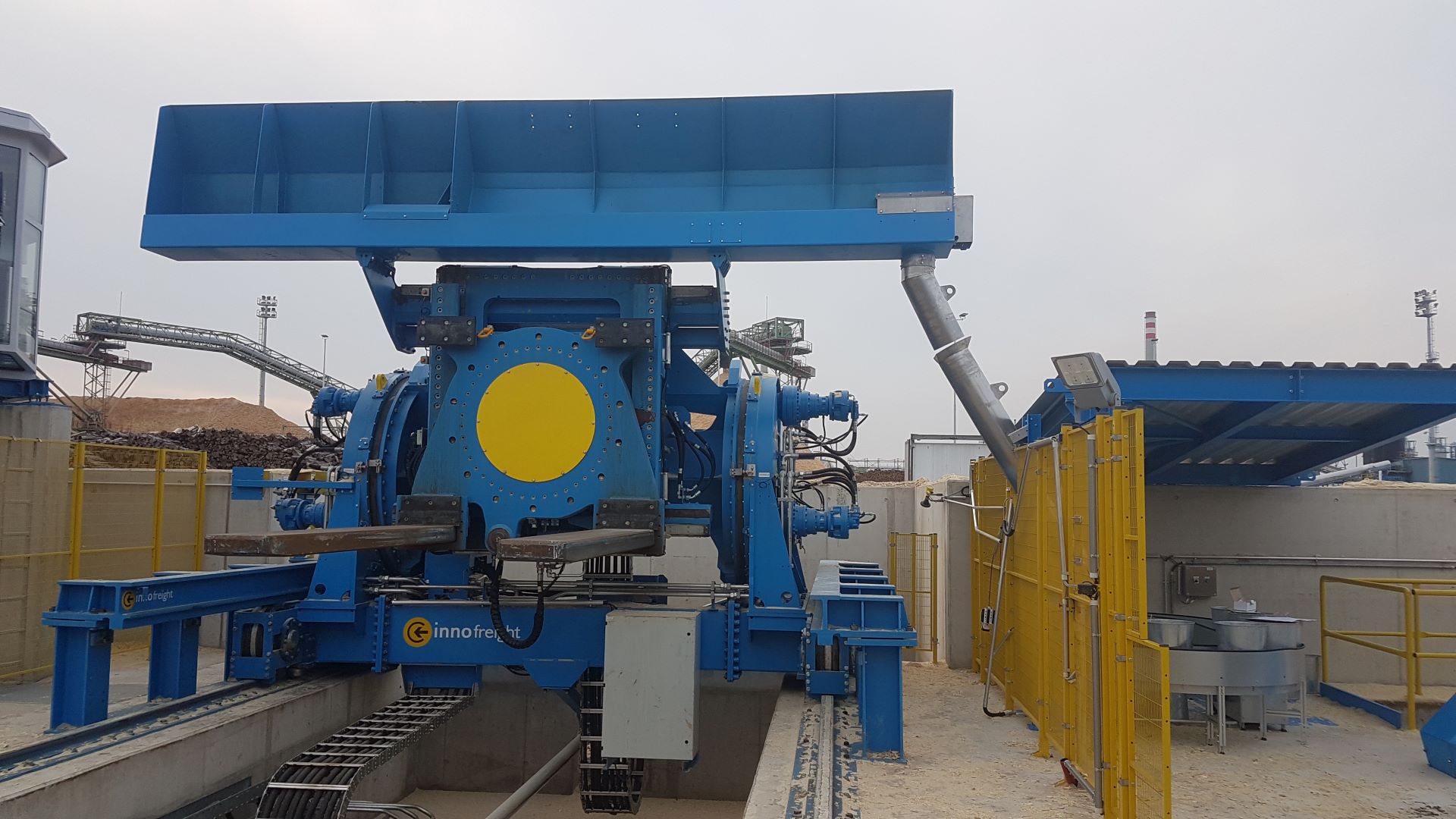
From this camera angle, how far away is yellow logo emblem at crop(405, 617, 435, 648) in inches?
289

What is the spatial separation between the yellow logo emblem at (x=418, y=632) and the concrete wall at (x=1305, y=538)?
6919 mm

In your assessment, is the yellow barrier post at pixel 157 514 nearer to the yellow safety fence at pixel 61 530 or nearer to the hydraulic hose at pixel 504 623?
the yellow safety fence at pixel 61 530

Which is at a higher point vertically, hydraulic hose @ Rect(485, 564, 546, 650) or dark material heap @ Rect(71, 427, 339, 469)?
dark material heap @ Rect(71, 427, 339, 469)

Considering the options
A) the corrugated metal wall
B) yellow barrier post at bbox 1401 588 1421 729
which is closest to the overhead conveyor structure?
the corrugated metal wall

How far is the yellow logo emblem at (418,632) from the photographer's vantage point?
7.33 meters

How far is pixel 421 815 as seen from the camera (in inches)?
340

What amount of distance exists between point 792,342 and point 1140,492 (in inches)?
1441

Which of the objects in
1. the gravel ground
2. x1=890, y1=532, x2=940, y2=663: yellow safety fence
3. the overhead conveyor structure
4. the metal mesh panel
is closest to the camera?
the metal mesh panel

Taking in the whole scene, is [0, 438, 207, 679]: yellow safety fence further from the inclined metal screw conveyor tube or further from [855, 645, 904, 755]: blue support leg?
[855, 645, 904, 755]: blue support leg

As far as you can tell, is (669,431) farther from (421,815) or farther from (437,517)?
(421,815)

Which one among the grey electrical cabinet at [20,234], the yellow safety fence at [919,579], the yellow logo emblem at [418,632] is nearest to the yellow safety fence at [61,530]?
the grey electrical cabinet at [20,234]

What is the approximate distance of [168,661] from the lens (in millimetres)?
7000

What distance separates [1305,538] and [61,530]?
12.5 m

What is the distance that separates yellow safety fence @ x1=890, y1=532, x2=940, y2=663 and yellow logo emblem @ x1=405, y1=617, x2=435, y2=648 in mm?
6016
